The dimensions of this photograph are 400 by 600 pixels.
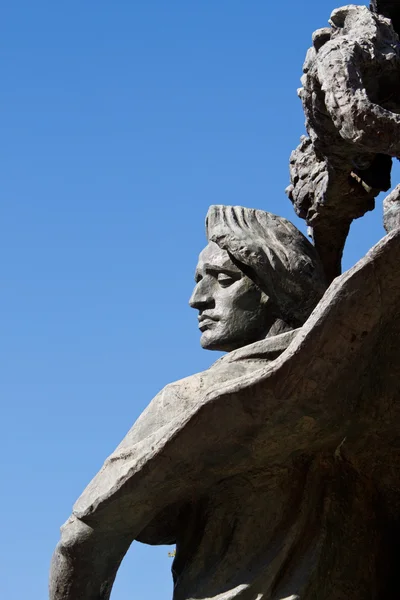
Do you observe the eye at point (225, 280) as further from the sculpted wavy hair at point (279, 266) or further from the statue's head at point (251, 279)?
the sculpted wavy hair at point (279, 266)

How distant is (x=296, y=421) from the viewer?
489 cm

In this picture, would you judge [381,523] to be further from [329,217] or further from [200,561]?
[329,217]

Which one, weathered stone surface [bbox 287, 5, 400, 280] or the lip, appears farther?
the lip

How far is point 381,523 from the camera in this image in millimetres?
5277

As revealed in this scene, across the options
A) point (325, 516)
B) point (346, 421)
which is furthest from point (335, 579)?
point (346, 421)

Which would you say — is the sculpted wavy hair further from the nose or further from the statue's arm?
the statue's arm

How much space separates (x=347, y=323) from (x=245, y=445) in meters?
0.61

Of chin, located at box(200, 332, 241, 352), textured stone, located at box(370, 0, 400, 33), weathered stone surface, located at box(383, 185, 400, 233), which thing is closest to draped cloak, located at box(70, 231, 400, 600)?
chin, located at box(200, 332, 241, 352)

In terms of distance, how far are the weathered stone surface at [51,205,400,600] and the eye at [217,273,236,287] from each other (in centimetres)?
16

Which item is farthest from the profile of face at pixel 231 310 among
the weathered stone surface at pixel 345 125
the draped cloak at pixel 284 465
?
the weathered stone surface at pixel 345 125

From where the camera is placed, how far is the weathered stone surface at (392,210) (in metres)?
5.28

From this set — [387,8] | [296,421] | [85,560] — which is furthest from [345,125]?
[85,560]

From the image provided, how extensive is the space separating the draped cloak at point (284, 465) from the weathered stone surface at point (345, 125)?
16.1 inches

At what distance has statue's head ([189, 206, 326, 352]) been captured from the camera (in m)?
5.43
